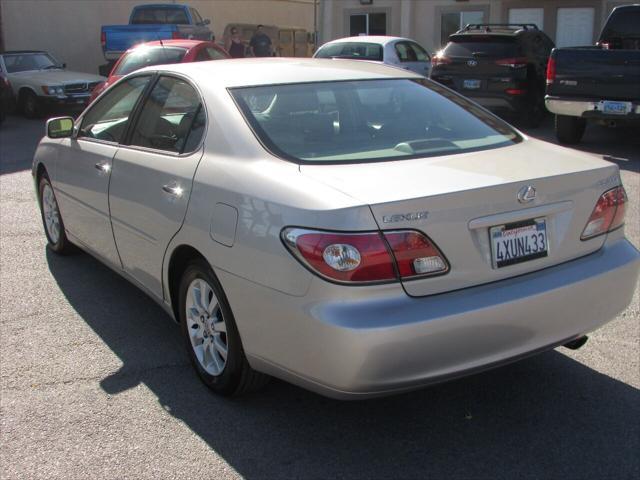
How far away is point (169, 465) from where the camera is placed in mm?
3205

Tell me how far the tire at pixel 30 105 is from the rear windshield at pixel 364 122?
1426cm

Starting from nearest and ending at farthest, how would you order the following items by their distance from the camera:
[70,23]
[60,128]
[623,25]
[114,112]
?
[114,112] < [60,128] < [623,25] < [70,23]

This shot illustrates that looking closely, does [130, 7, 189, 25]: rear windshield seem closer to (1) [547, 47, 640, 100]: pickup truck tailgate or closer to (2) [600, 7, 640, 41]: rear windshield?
(2) [600, 7, 640, 41]: rear windshield

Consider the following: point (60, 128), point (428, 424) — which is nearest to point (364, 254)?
point (428, 424)

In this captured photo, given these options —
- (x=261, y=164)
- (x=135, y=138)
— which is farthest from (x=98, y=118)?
(x=261, y=164)

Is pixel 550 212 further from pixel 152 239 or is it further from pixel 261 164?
pixel 152 239

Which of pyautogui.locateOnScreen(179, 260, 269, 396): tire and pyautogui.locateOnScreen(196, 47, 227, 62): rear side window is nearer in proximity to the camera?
pyautogui.locateOnScreen(179, 260, 269, 396): tire

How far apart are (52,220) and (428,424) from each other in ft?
12.2

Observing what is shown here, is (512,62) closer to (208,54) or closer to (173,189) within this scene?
(208,54)

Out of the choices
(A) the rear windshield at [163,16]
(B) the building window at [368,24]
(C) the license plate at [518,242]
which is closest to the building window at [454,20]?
(B) the building window at [368,24]

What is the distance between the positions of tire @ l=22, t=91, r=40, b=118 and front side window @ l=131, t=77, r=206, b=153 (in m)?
13.5

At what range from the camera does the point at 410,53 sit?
17141 millimetres

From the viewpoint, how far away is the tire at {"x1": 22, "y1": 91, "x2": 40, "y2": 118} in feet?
55.1

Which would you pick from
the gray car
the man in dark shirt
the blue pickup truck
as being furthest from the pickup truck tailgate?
the man in dark shirt
